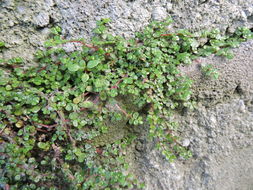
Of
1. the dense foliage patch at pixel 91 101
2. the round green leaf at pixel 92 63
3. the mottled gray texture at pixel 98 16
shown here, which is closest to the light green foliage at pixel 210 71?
the dense foliage patch at pixel 91 101

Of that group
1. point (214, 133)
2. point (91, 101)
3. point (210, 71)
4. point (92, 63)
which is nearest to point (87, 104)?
→ point (91, 101)

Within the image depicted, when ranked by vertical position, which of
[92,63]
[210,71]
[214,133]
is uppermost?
[210,71]

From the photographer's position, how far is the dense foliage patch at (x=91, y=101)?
1.08 metres

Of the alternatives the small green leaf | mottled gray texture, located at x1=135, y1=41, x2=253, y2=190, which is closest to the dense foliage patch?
the small green leaf

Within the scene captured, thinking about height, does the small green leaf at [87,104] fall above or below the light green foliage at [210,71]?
below

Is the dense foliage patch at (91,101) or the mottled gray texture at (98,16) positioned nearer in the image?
the dense foliage patch at (91,101)

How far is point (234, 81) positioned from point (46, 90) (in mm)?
1305

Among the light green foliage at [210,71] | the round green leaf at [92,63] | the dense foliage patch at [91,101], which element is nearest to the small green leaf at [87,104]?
the dense foliage patch at [91,101]

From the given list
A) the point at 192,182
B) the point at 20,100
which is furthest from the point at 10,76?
the point at 192,182

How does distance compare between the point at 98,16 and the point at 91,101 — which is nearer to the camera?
the point at 91,101

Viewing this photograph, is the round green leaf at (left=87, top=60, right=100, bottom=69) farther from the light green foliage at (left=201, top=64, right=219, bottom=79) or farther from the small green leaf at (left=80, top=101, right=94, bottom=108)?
the light green foliage at (left=201, top=64, right=219, bottom=79)

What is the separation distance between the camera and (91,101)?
47.4 inches

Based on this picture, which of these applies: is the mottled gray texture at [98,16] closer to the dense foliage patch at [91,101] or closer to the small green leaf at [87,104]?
the dense foliage patch at [91,101]

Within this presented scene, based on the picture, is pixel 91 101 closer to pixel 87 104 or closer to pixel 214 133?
pixel 87 104
